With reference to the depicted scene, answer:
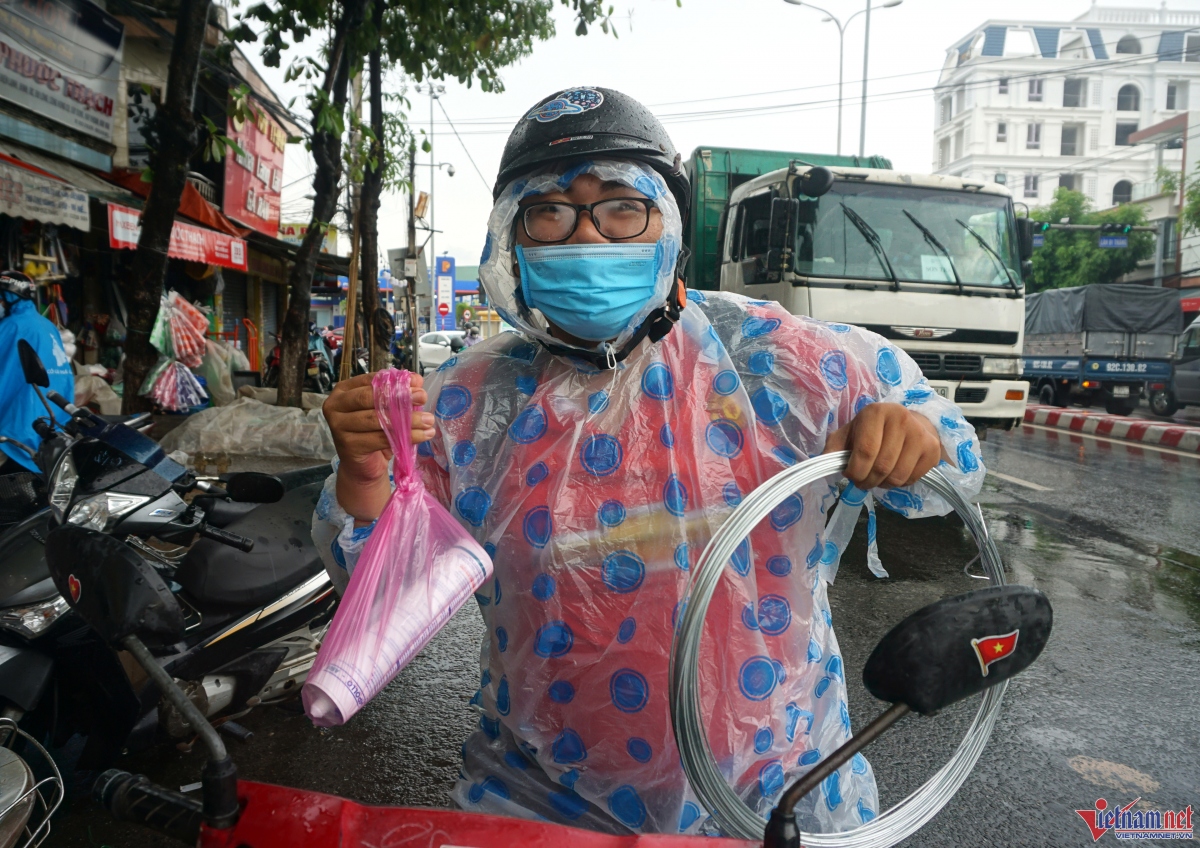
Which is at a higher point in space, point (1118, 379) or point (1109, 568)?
point (1118, 379)

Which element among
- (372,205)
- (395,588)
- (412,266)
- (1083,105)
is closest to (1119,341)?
(412,266)

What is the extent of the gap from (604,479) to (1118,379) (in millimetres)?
17347

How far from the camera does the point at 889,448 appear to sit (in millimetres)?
1073

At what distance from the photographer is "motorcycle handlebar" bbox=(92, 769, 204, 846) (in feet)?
2.95

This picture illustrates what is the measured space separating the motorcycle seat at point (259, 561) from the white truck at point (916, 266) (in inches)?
210

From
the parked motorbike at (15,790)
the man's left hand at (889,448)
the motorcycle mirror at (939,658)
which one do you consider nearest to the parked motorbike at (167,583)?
the parked motorbike at (15,790)

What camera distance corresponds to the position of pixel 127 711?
243cm

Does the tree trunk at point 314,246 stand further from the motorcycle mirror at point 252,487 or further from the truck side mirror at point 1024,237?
the motorcycle mirror at point 252,487

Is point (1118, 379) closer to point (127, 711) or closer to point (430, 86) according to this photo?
point (430, 86)

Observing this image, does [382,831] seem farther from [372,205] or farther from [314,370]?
[314,370]

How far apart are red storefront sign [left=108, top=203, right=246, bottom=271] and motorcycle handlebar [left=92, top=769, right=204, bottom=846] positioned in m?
6.78

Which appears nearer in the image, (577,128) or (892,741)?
(577,128)

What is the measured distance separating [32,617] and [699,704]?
2.21 m

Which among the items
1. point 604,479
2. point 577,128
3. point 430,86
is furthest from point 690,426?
point 430,86
